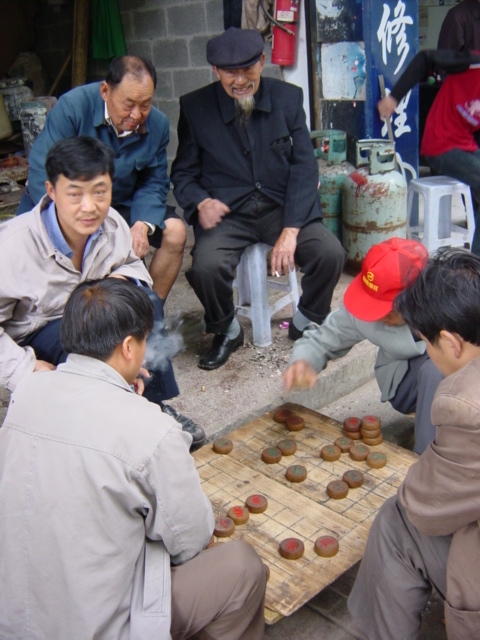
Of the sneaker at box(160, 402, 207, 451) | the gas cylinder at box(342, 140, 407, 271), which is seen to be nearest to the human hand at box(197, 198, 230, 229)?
the sneaker at box(160, 402, 207, 451)

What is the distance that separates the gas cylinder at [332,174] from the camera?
5402mm

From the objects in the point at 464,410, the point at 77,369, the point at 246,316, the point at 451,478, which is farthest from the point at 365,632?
the point at 246,316

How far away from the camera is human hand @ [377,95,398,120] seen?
5.20m

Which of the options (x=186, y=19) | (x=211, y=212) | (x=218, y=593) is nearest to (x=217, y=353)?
(x=211, y=212)

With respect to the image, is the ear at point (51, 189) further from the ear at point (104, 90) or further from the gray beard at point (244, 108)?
the gray beard at point (244, 108)

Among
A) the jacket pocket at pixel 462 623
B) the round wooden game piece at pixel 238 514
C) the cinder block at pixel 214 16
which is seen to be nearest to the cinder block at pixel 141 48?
the cinder block at pixel 214 16

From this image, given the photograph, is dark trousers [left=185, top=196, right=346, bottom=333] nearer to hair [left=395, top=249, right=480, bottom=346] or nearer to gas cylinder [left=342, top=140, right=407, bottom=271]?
gas cylinder [left=342, top=140, right=407, bottom=271]

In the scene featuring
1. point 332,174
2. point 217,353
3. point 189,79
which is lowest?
point 217,353

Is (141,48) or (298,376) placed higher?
(141,48)

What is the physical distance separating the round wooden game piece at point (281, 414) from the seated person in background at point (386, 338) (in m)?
0.41

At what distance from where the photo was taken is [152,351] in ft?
11.0

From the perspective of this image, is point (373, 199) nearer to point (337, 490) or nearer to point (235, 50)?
point (235, 50)

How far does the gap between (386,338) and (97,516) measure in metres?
1.69

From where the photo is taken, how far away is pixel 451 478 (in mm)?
1857
